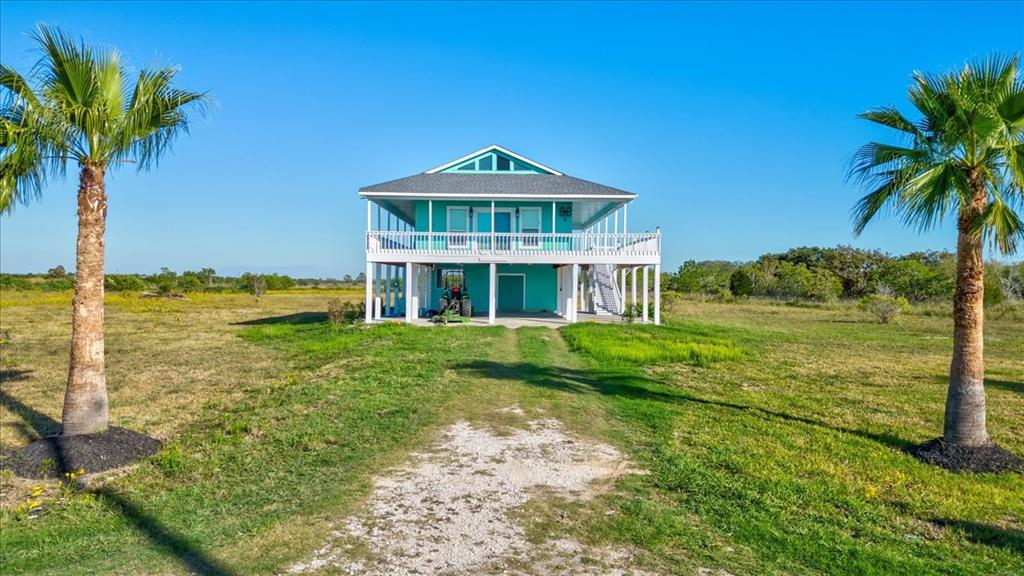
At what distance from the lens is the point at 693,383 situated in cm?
1244

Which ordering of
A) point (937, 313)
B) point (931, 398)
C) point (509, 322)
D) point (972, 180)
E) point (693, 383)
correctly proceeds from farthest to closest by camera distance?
point (937, 313) < point (509, 322) < point (693, 383) < point (931, 398) < point (972, 180)

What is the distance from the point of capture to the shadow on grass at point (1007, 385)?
12.5 metres

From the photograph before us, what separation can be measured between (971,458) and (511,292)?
2131cm

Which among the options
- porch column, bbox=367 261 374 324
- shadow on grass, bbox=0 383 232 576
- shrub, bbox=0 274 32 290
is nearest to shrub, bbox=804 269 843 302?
porch column, bbox=367 261 374 324

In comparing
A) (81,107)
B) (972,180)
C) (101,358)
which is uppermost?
(81,107)

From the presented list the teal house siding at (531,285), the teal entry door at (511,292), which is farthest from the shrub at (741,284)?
the teal entry door at (511,292)

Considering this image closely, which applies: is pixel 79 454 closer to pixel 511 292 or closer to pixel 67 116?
pixel 67 116

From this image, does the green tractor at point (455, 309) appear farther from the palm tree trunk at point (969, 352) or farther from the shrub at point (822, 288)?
the shrub at point (822, 288)

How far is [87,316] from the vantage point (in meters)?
7.78

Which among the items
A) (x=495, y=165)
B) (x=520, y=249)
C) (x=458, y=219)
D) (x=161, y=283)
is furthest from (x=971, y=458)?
(x=161, y=283)

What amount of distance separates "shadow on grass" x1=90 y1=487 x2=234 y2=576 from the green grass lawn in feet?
0.07

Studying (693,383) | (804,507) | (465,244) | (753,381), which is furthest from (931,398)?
(465,244)

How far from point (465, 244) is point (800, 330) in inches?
564

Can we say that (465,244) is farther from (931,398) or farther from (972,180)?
(972,180)
